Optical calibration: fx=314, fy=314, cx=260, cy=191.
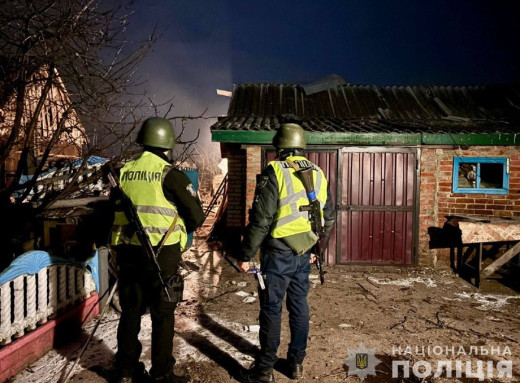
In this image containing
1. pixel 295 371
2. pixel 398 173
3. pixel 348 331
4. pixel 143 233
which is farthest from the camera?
pixel 398 173

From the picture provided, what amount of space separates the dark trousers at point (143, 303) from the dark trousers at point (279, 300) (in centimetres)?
80

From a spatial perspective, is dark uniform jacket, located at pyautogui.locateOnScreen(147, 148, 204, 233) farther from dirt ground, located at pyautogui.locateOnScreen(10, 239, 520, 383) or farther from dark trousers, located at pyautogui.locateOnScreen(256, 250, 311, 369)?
dirt ground, located at pyautogui.locateOnScreen(10, 239, 520, 383)

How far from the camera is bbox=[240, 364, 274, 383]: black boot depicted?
112 inches

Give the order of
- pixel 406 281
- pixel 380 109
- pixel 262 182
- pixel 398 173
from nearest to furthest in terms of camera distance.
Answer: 1. pixel 262 182
2. pixel 406 281
3. pixel 398 173
4. pixel 380 109

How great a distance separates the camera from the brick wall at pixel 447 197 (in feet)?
20.7

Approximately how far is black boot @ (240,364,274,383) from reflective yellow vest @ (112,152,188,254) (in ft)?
4.67

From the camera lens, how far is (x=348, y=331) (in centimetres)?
395

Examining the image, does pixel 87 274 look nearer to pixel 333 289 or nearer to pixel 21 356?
pixel 21 356

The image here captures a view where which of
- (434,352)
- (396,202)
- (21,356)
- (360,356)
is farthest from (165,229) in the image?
(396,202)

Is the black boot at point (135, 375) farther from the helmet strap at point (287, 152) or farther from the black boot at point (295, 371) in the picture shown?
the helmet strap at point (287, 152)

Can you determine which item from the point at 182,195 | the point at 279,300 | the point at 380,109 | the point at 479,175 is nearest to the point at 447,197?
the point at 479,175

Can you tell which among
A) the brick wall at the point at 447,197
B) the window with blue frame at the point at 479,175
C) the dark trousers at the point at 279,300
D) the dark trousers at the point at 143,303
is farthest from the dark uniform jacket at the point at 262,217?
the window with blue frame at the point at 479,175

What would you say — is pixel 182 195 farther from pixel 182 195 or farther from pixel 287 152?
pixel 287 152

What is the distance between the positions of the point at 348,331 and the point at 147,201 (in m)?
2.99
